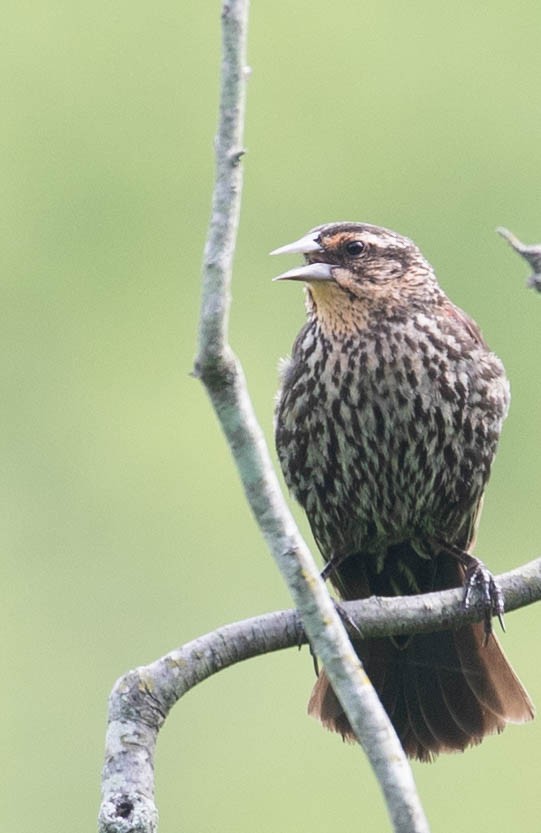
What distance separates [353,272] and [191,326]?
7807 millimetres

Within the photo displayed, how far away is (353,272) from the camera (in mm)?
6000

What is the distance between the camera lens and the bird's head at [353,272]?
19.6 feet

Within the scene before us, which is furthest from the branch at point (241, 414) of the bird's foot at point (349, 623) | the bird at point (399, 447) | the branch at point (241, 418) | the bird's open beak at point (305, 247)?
the bird's open beak at point (305, 247)

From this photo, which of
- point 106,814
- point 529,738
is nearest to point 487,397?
point 106,814

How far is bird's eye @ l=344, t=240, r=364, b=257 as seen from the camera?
6.01 m

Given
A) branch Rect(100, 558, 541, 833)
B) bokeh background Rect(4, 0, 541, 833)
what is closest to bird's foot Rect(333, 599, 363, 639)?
branch Rect(100, 558, 541, 833)

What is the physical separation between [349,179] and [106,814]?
10.0 meters

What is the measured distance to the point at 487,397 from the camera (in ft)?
19.5

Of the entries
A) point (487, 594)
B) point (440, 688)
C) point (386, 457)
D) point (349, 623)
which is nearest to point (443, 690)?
point (440, 688)

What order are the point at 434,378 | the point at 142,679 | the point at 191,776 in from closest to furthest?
the point at 142,679 → the point at 434,378 → the point at 191,776

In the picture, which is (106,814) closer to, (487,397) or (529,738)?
(487,397)

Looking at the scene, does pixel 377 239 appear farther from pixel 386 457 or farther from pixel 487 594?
pixel 487 594

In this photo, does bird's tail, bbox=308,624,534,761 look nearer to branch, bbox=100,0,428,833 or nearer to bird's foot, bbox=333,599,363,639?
bird's foot, bbox=333,599,363,639

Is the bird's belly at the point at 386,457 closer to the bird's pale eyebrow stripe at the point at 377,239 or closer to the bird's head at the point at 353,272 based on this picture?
the bird's head at the point at 353,272
